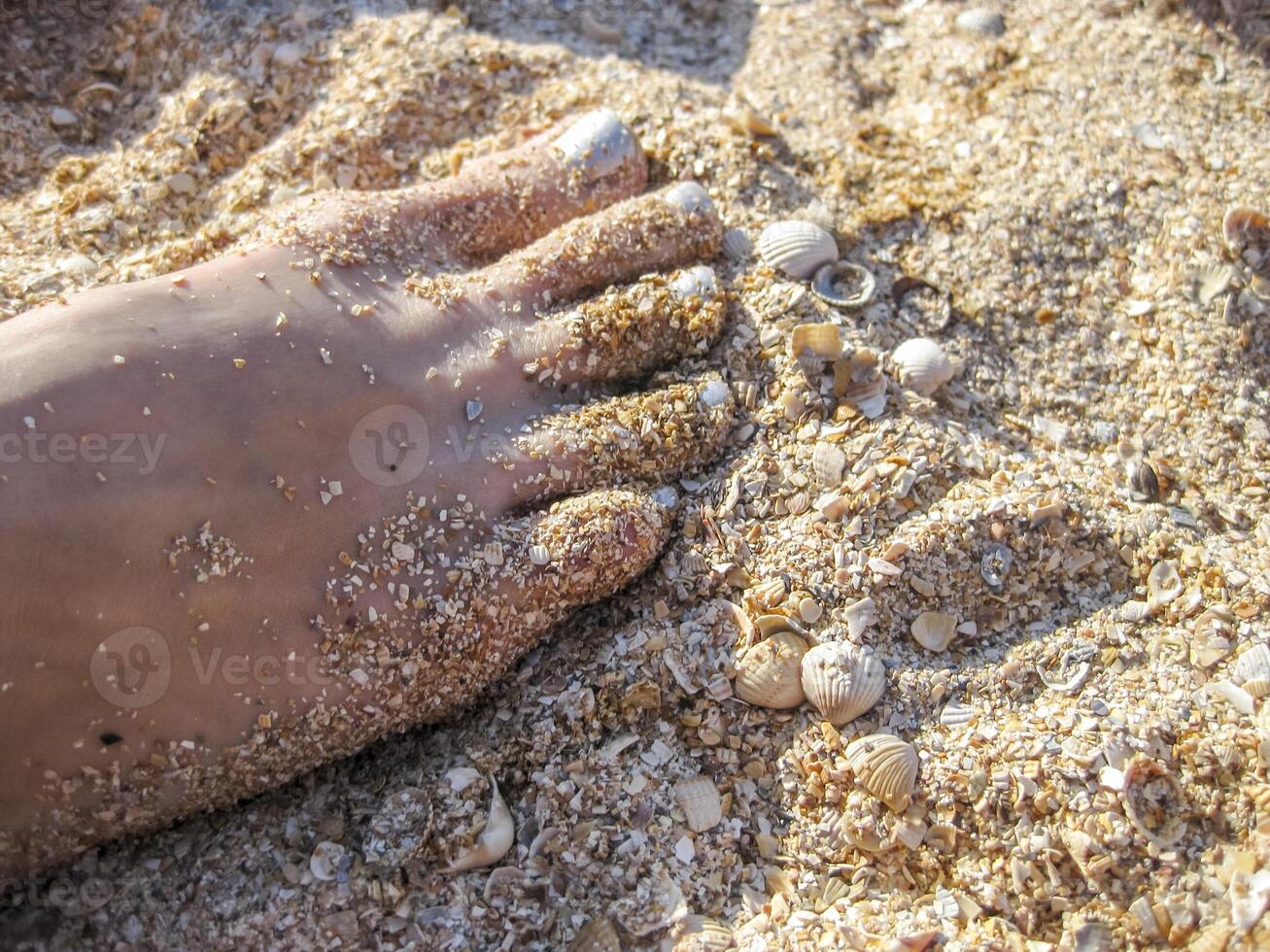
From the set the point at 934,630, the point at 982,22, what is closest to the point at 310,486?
the point at 934,630

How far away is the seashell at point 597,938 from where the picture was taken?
1.52 meters

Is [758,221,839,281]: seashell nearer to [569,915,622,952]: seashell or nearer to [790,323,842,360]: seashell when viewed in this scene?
[790,323,842,360]: seashell

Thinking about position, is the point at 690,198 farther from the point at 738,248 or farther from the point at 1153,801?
the point at 1153,801

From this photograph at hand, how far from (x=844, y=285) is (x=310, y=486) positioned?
117 centimetres

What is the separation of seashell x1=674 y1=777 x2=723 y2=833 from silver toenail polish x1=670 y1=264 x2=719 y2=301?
0.97 metres

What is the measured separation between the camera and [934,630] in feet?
5.74

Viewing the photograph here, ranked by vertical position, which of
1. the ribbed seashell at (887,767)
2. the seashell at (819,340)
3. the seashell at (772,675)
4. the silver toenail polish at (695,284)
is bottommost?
the ribbed seashell at (887,767)

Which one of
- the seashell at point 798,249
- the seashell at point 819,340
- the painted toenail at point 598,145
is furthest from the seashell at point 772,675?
the painted toenail at point 598,145

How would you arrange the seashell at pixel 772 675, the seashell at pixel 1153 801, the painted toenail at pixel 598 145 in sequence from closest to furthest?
1. the seashell at pixel 1153 801
2. the seashell at pixel 772 675
3. the painted toenail at pixel 598 145

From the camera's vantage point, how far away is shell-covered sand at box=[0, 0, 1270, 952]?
1546 mm

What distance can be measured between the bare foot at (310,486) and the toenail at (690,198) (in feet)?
0.10

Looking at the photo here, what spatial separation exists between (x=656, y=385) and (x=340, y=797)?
3.19 feet

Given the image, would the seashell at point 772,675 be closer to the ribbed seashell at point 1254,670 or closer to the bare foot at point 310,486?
the bare foot at point 310,486

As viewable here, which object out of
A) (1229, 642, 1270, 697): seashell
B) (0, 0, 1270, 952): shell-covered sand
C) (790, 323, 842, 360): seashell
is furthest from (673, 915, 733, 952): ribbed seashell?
(790, 323, 842, 360): seashell
